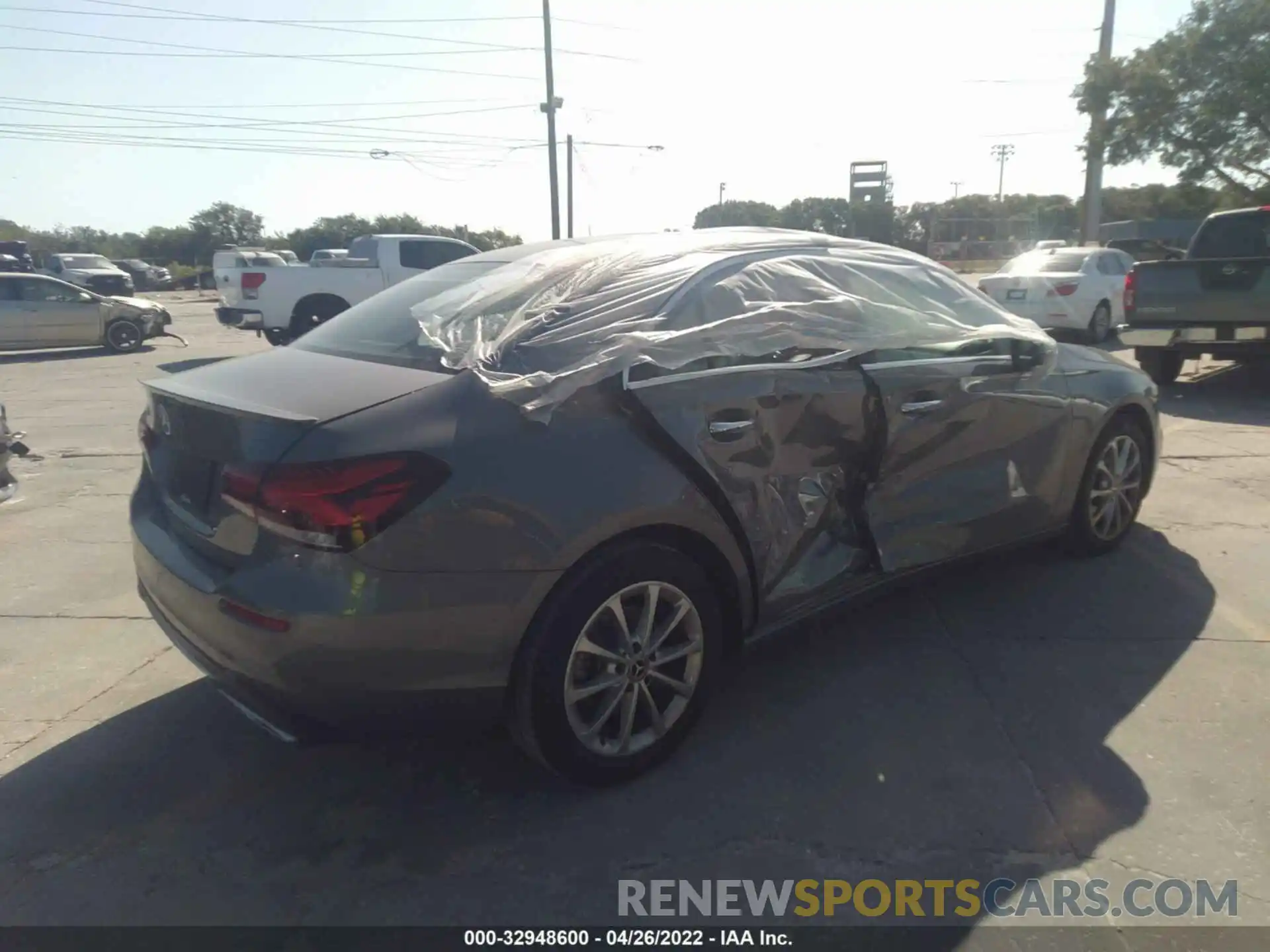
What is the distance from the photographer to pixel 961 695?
3748 millimetres

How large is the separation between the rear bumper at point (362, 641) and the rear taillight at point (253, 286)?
535 inches

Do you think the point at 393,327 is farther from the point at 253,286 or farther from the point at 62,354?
the point at 62,354

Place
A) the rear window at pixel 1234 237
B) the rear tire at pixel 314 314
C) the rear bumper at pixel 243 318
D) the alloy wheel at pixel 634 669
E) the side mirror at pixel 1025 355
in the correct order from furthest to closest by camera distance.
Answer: the rear tire at pixel 314 314 < the rear bumper at pixel 243 318 < the rear window at pixel 1234 237 < the side mirror at pixel 1025 355 < the alloy wheel at pixel 634 669

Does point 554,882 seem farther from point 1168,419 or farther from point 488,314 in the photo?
point 1168,419

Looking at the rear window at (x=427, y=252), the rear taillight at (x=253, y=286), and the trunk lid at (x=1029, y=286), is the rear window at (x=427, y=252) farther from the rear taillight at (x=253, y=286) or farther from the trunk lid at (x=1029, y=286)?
the trunk lid at (x=1029, y=286)

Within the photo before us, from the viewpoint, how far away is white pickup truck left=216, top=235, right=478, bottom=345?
15.4 meters

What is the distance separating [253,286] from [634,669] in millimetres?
14036

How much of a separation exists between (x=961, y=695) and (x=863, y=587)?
0.53m

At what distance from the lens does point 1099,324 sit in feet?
51.0

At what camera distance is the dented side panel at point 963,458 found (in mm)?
3859

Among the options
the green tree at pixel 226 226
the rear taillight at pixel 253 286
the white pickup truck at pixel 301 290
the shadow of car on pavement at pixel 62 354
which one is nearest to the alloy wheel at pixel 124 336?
the shadow of car on pavement at pixel 62 354

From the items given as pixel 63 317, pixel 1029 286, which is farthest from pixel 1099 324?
pixel 63 317

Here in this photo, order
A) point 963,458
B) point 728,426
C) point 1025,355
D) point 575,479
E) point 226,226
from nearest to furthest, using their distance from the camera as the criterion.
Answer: point 575,479, point 728,426, point 963,458, point 1025,355, point 226,226

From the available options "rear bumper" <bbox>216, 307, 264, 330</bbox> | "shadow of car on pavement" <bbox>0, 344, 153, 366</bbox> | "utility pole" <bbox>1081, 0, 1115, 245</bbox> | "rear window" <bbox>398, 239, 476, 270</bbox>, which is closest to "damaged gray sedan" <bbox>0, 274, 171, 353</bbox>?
"shadow of car on pavement" <bbox>0, 344, 153, 366</bbox>
